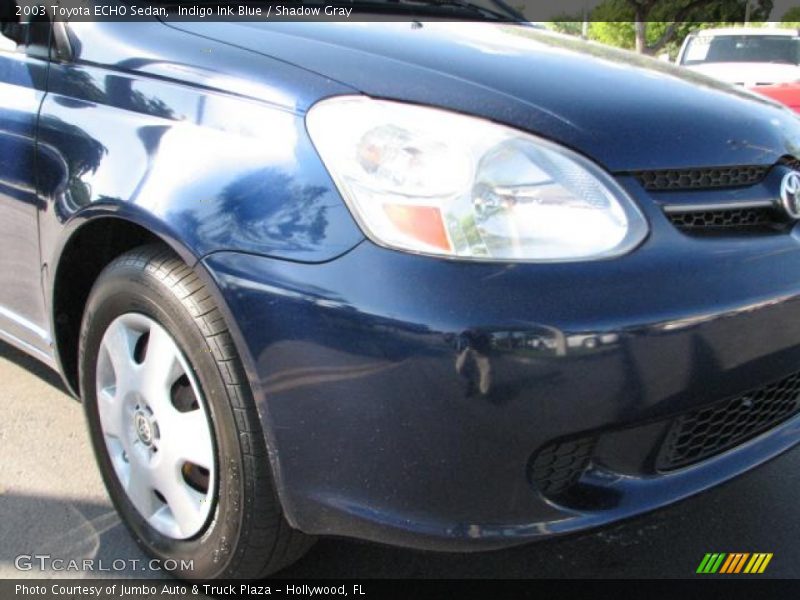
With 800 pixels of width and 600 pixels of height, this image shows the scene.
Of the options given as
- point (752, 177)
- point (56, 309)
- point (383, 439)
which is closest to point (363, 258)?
point (383, 439)

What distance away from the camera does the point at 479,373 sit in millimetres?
1405

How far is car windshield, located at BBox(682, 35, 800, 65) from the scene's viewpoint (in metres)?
9.44

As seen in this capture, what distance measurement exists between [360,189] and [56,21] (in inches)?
45.6

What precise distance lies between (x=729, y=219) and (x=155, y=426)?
4.45 feet

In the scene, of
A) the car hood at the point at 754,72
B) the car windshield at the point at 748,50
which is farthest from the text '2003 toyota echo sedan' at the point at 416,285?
the car windshield at the point at 748,50

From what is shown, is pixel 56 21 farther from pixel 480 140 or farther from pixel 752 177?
pixel 752 177

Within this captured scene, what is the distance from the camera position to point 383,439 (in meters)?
1.47

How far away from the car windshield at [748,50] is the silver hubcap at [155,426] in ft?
30.3

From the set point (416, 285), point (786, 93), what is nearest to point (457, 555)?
point (416, 285)

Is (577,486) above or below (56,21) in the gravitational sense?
below

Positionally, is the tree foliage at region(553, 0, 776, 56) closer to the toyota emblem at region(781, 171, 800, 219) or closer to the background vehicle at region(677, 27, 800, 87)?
the background vehicle at region(677, 27, 800, 87)

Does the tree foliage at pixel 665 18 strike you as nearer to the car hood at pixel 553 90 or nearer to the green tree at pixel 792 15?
the green tree at pixel 792 15

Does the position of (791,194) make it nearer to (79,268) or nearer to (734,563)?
(734,563)

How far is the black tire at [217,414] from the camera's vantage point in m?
1.61
